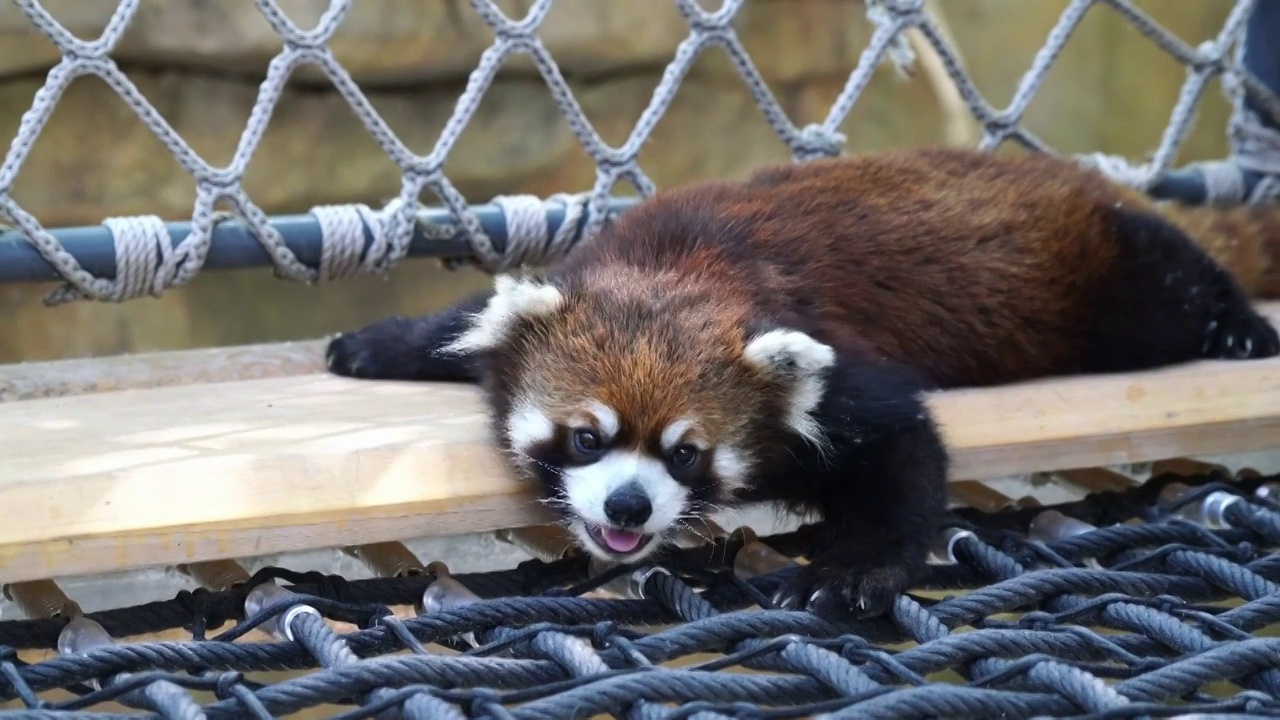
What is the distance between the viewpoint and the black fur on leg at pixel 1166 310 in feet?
7.87

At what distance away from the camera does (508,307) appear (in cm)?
205

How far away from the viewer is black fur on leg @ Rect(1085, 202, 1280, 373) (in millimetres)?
2398

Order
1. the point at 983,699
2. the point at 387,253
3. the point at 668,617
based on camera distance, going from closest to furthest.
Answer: the point at 983,699 < the point at 668,617 < the point at 387,253

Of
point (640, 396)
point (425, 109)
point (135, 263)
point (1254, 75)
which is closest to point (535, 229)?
point (135, 263)

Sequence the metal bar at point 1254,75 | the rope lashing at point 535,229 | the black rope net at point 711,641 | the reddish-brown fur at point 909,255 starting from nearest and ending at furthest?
the black rope net at point 711,641 → the reddish-brown fur at point 909,255 → the rope lashing at point 535,229 → the metal bar at point 1254,75

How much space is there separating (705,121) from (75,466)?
477cm

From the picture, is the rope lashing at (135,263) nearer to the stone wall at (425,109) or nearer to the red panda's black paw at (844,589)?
the red panda's black paw at (844,589)

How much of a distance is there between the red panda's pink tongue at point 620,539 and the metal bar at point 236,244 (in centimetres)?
99

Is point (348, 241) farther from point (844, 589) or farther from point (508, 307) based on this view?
point (844, 589)

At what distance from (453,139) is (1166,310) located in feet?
4.61

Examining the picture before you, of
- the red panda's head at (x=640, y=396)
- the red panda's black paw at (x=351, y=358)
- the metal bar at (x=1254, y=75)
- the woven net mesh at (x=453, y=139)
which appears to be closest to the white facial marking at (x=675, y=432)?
the red panda's head at (x=640, y=396)

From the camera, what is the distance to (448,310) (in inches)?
96.0

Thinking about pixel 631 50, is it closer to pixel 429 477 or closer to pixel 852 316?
pixel 852 316

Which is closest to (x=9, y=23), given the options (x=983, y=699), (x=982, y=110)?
(x=982, y=110)
